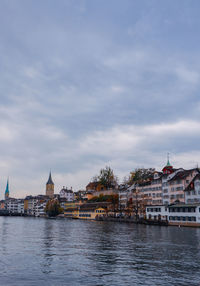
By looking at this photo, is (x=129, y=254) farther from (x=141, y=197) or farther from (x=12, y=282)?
(x=141, y=197)

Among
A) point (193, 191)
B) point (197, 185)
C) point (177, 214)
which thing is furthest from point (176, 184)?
point (197, 185)

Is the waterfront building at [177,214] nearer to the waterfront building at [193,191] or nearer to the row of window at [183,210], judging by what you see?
the row of window at [183,210]

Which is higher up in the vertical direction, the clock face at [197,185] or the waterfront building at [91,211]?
the clock face at [197,185]

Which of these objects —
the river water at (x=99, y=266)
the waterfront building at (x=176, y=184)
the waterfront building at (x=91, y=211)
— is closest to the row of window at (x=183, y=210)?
the waterfront building at (x=176, y=184)

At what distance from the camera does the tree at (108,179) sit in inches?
A: 7367

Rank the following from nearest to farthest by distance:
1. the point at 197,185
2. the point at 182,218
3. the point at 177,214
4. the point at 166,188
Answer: the point at 197,185, the point at 182,218, the point at 177,214, the point at 166,188

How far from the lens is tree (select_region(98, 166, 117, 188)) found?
614 ft

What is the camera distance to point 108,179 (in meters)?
188

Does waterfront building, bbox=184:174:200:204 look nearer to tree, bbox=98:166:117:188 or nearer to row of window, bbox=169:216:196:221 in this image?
row of window, bbox=169:216:196:221

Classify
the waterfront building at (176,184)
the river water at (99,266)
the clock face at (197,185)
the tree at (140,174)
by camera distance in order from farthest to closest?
the tree at (140,174), the waterfront building at (176,184), the clock face at (197,185), the river water at (99,266)

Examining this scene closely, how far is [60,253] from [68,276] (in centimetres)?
1207

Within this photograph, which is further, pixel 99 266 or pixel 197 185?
pixel 197 185

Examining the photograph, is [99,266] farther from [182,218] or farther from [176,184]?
[176,184]

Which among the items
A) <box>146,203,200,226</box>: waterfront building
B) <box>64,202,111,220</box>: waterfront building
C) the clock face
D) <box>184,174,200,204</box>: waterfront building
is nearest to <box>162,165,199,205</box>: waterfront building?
<box>184,174,200,204</box>: waterfront building
